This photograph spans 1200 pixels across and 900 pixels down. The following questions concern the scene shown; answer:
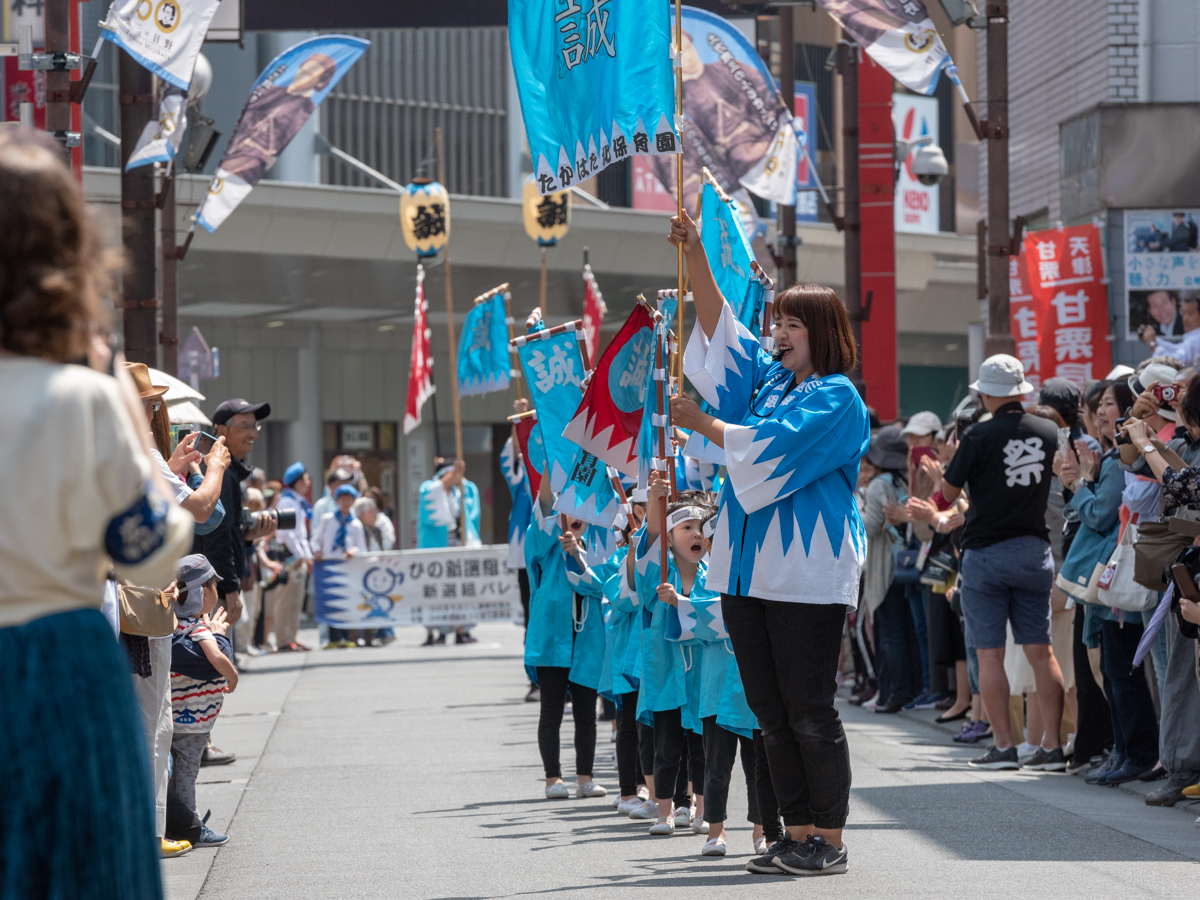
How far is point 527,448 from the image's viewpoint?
9.59 m

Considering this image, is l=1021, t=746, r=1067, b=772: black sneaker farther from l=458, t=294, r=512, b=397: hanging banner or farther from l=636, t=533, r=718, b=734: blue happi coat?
l=458, t=294, r=512, b=397: hanging banner

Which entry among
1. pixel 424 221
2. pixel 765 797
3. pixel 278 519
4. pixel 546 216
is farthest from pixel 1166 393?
pixel 424 221

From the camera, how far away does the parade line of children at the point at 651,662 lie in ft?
21.8

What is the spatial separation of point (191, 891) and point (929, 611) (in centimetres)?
645

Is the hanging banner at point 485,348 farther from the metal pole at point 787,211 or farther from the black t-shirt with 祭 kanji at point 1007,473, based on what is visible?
the black t-shirt with 祭 kanji at point 1007,473

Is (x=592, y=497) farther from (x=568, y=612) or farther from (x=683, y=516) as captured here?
(x=683, y=516)

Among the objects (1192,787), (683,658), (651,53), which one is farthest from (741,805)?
(651,53)

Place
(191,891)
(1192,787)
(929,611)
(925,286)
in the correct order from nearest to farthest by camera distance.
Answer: (191,891) → (1192,787) → (929,611) → (925,286)

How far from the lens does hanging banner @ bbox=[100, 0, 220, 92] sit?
10008 millimetres

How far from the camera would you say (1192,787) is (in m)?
7.66

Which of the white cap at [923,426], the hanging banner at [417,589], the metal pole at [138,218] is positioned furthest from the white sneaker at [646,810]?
the hanging banner at [417,589]

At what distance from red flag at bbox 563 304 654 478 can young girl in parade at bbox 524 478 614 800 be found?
1100 mm

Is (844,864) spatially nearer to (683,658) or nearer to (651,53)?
(683,658)

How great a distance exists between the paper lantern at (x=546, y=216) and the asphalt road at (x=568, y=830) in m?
9.86
